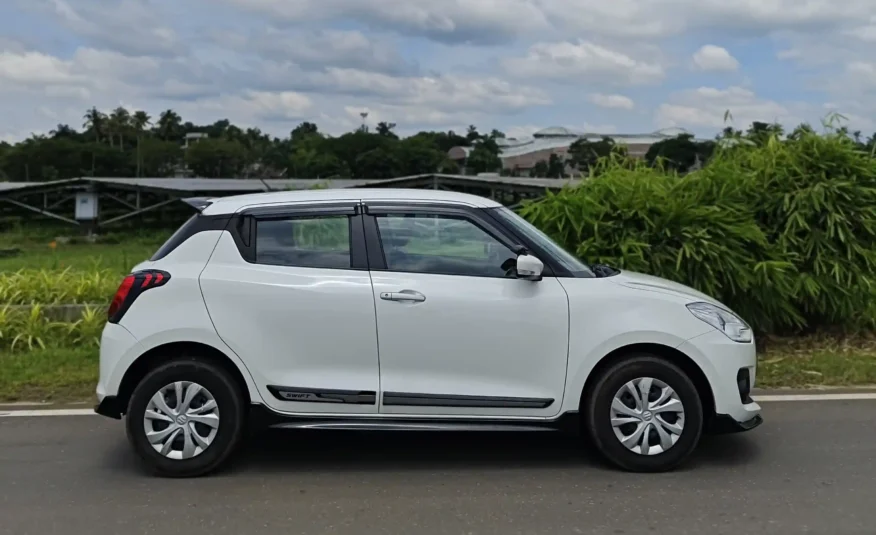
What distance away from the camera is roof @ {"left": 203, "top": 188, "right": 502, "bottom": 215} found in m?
5.18

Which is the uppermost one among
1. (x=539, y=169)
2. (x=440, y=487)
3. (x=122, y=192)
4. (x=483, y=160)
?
(x=483, y=160)

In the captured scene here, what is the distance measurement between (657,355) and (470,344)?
3.77ft

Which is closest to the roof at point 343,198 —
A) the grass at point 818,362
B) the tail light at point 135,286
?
the tail light at point 135,286

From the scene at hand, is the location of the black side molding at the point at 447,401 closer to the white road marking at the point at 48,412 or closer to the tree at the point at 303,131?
the white road marking at the point at 48,412

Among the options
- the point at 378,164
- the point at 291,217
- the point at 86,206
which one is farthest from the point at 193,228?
the point at 378,164

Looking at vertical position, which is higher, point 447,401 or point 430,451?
point 447,401

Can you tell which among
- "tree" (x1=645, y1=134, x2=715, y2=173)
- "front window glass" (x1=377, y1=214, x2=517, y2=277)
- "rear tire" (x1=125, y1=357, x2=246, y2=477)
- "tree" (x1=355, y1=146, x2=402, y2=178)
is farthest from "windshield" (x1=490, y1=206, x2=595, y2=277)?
"tree" (x1=355, y1=146, x2=402, y2=178)

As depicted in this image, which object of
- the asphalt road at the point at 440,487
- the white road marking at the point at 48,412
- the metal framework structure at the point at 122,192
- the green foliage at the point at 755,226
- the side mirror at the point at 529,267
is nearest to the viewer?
the asphalt road at the point at 440,487

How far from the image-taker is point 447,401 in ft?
16.0

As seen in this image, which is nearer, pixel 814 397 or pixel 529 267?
pixel 529 267

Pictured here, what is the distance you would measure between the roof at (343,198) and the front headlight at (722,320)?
1.42m

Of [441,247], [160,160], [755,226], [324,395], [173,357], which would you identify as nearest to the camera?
[324,395]

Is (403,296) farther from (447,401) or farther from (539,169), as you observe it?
(539,169)

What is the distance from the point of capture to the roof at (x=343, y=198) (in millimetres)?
5176
